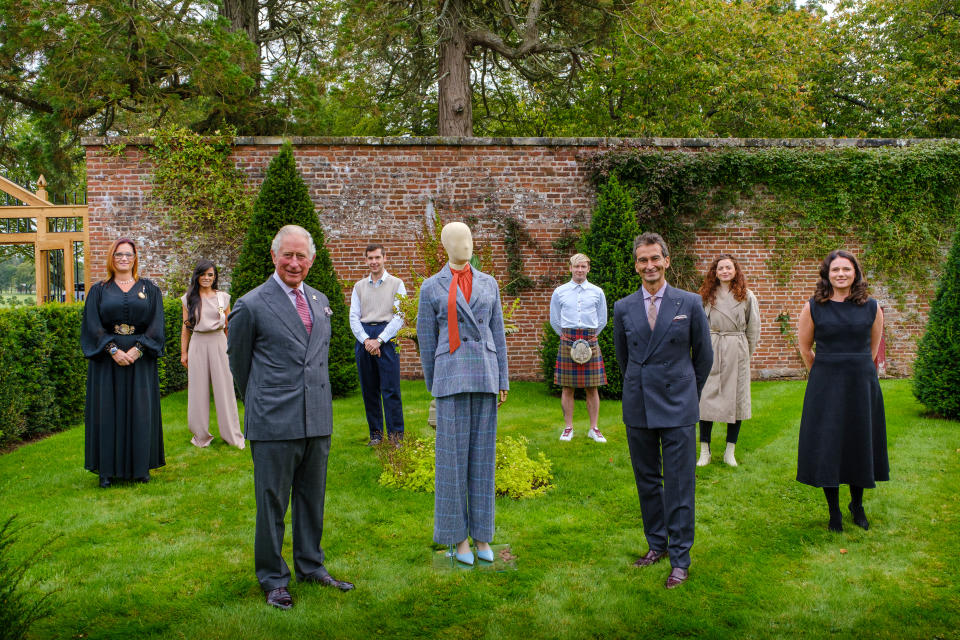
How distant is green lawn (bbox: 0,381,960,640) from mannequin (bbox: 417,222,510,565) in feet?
1.19

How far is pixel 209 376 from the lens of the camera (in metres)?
7.32

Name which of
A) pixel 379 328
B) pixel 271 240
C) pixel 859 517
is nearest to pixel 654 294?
pixel 859 517

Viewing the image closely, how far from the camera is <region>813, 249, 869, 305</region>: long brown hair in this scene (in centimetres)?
469

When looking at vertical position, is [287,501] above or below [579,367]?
below

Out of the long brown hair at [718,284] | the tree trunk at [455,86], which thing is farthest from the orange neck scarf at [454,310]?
the tree trunk at [455,86]

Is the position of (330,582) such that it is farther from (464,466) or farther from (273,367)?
(273,367)

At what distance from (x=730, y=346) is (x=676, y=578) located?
307 centimetres

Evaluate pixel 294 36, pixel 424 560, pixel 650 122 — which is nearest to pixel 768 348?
pixel 650 122

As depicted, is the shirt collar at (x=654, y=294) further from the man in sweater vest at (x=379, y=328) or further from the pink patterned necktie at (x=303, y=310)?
the man in sweater vest at (x=379, y=328)

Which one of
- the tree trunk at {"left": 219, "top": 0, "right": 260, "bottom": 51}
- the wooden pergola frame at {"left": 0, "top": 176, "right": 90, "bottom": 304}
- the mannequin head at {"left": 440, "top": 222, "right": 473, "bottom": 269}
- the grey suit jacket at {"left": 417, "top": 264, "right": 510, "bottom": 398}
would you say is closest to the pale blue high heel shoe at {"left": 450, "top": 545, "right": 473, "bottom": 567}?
the grey suit jacket at {"left": 417, "top": 264, "right": 510, "bottom": 398}

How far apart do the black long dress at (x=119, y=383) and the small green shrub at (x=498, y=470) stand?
218 centimetres

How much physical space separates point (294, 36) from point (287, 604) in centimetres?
1706

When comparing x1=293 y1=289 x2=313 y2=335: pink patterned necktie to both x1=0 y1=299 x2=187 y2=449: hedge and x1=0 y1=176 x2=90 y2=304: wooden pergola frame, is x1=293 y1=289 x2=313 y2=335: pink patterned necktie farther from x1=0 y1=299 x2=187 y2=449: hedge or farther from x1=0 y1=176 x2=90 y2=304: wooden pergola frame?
x1=0 y1=176 x2=90 y2=304: wooden pergola frame

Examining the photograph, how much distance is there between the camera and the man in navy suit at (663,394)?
4.04 m
